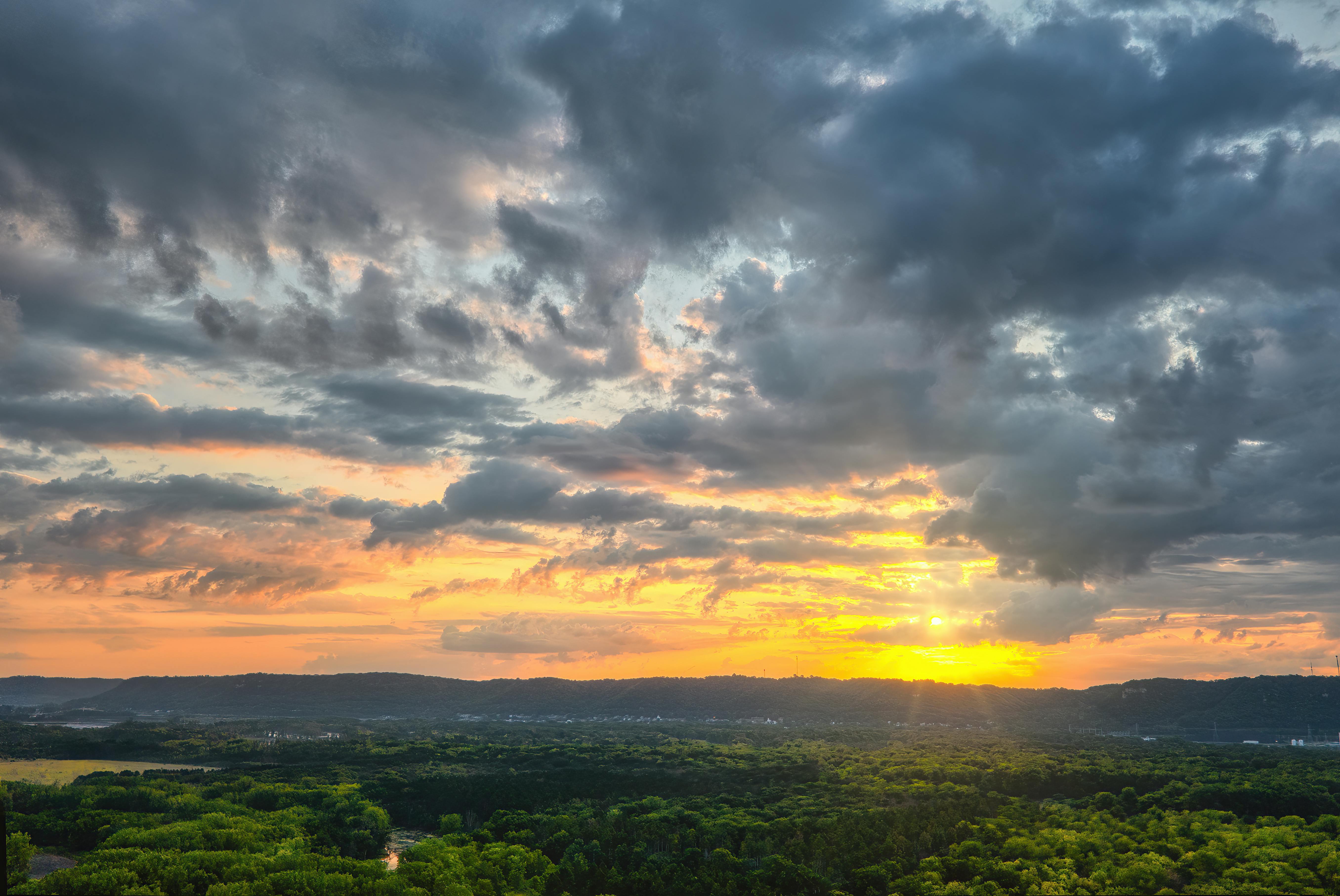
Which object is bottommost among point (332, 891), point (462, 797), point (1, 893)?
point (462, 797)

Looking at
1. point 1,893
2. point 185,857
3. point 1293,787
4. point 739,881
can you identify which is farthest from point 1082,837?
point 1,893

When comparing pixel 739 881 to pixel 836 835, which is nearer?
pixel 739 881

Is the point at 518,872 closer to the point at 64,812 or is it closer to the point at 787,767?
the point at 64,812

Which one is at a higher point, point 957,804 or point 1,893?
point 1,893

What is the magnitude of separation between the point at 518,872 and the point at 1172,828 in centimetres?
7573

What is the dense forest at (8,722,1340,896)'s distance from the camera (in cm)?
7700

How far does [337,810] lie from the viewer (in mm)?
126438

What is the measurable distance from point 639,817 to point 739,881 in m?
38.9

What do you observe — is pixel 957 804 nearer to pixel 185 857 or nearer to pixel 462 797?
pixel 462 797

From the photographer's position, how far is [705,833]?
108m

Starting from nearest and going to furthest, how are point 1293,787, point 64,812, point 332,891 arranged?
1. point 332,891
2. point 64,812
3. point 1293,787

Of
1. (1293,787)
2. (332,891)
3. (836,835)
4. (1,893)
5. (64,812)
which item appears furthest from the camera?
(1293,787)

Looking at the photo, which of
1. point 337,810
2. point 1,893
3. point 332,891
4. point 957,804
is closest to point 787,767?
point 957,804

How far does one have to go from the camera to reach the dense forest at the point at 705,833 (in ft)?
253
